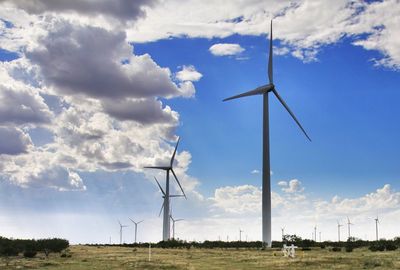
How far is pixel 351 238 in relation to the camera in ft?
440

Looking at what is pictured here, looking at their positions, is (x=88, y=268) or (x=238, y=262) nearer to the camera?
(x=88, y=268)

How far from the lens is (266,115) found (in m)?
110

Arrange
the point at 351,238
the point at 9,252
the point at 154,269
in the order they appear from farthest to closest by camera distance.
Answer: the point at 351,238 → the point at 9,252 → the point at 154,269

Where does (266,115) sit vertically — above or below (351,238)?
above

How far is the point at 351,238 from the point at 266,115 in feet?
149

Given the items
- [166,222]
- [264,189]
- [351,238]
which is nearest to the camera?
[264,189]

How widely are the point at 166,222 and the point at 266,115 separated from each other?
6226cm

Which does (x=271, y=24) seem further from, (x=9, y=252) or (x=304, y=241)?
(x=9, y=252)

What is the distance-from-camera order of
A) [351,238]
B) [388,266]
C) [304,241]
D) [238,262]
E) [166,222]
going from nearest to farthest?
[388,266] → [238,262] → [304,241] → [351,238] → [166,222]

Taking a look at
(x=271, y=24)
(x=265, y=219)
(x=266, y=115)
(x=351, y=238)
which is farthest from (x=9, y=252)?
(x=351, y=238)

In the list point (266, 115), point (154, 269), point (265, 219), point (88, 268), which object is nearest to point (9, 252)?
point (88, 268)

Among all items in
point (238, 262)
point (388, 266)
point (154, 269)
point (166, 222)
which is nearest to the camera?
point (388, 266)

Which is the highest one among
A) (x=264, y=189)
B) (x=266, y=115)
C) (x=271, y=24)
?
(x=271, y=24)

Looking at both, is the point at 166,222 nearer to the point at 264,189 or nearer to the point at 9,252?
the point at 264,189
